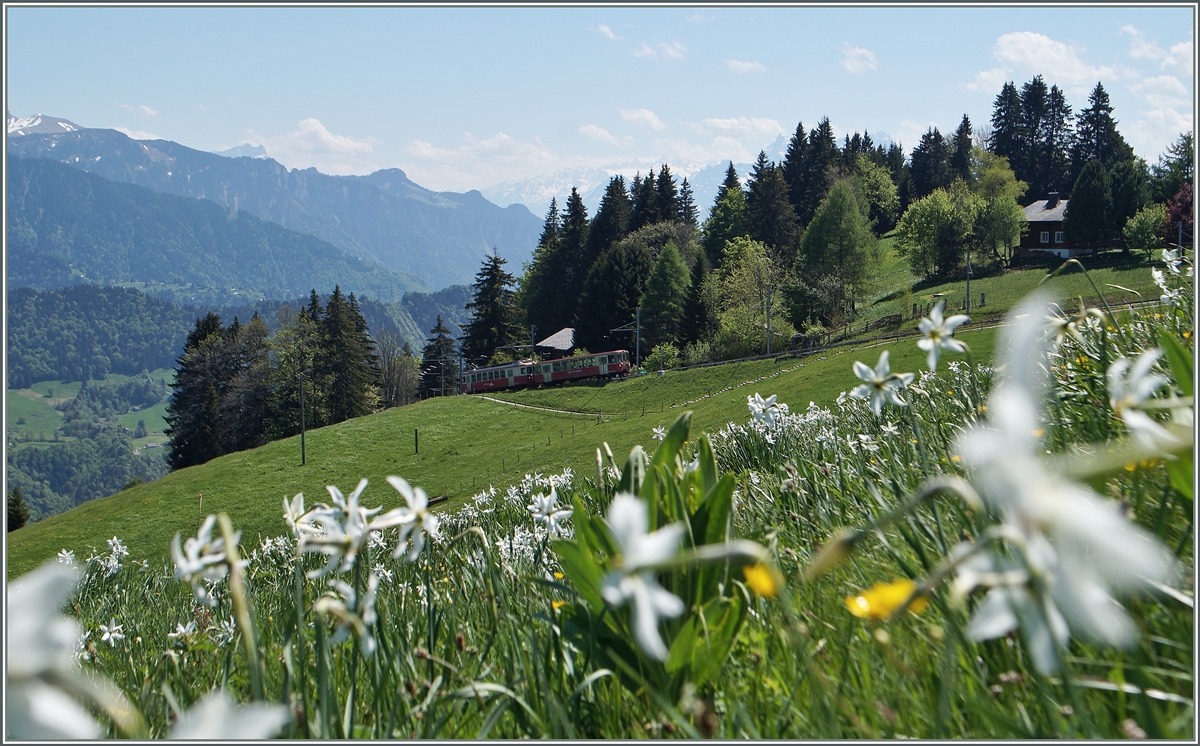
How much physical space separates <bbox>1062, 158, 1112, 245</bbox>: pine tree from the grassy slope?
27.4m

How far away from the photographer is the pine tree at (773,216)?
6881cm

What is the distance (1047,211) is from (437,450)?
5536cm

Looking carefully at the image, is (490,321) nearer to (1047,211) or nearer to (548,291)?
(548,291)

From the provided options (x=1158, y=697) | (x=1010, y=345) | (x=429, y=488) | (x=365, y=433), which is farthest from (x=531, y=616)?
(x=365, y=433)

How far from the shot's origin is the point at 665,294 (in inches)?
2360

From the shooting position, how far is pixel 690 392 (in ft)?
134

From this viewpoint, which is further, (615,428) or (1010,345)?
(615,428)

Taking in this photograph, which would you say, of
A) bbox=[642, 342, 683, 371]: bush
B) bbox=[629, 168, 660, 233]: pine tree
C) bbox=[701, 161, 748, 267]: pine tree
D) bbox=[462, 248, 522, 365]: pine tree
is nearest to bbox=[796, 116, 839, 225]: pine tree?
bbox=[701, 161, 748, 267]: pine tree

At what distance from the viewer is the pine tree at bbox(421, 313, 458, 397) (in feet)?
265

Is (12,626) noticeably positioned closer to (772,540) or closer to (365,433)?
(772,540)

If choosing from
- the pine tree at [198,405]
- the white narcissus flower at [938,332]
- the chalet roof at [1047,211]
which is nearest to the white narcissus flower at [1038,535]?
the white narcissus flower at [938,332]

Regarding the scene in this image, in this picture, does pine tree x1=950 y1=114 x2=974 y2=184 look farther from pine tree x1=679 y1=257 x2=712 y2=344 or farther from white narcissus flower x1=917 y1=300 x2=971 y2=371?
white narcissus flower x1=917 y1=300 x2=971 y2=371

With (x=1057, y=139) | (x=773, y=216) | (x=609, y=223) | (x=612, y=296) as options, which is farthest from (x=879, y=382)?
(x=1057, y=139)

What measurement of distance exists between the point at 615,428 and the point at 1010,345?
32.5 meters
